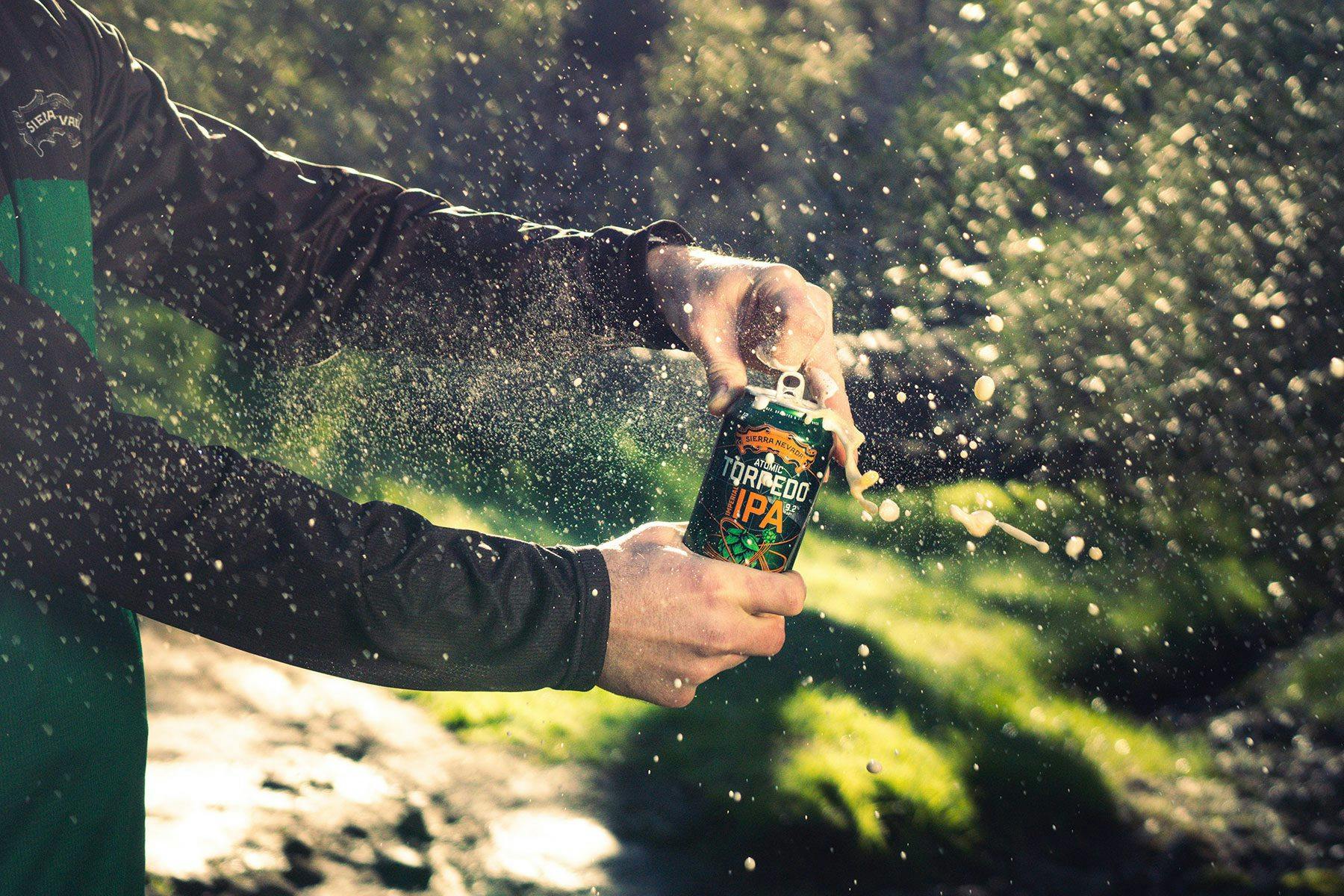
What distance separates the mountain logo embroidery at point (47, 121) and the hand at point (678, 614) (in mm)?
1064

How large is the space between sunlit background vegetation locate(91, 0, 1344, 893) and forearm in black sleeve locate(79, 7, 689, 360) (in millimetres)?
173

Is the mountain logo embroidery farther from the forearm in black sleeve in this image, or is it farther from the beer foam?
the beer foam

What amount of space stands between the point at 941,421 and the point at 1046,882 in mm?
3016

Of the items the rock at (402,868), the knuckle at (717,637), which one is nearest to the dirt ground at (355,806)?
the rock at (402,868)

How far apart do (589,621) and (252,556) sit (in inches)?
17.7

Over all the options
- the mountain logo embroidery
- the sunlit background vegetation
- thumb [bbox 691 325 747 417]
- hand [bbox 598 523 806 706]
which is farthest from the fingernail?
the mountain logo embroidery

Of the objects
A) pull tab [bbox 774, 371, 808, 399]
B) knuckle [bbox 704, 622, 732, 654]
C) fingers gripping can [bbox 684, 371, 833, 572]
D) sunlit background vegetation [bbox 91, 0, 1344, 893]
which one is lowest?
knuckle [bbox 704, 622, 732, 654]

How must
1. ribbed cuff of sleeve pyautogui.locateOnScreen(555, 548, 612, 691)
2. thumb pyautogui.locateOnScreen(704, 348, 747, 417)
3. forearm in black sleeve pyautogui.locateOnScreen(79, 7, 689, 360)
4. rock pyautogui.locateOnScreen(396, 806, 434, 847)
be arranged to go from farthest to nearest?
rock pyautogui.locateOnScreen(396, 806, 434, 847)
forearm in black sleeve pyautogui.locateOnScreen(79, 7, 689, 360)
thumb pyautogui.locateOnScreen(704, 348, 747, 417)
ribbed cuff of sleeve pyautogui.locateOnScreen(555, 548, 612, 691)

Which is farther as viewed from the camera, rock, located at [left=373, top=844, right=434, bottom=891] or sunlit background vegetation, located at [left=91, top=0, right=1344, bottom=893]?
sunlit background vegetation, located at [left=91, top=0, right=1344, bottom=893]

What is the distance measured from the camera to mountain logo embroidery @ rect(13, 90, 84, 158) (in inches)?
62.4

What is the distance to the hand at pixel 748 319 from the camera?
1789 mm

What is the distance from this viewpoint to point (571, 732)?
13.1 feet

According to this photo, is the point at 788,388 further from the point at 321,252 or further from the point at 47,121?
the point at 47,121

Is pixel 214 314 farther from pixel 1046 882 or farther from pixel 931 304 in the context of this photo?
pixel 931 304
